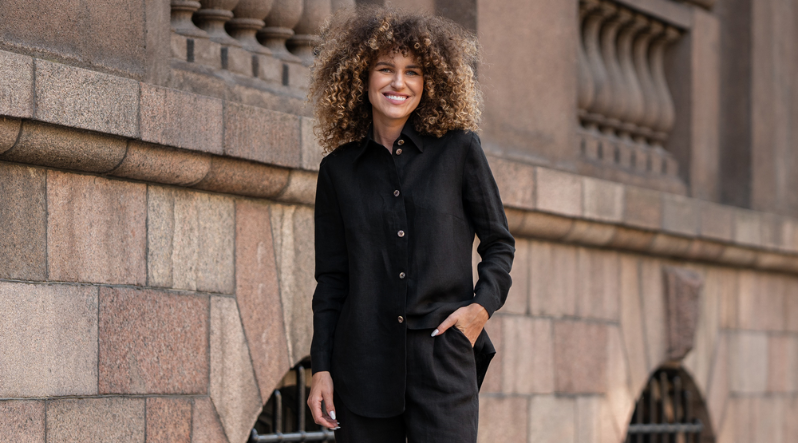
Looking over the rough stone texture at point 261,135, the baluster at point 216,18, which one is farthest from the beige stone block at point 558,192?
the baluster at point 216,18

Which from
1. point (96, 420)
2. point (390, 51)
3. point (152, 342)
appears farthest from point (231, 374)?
point (390, 51)

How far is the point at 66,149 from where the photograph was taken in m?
3.70

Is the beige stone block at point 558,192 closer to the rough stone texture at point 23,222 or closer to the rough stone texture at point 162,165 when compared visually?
the rough stone texture at point 162,165

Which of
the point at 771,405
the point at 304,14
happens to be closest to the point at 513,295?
the point at 304,14

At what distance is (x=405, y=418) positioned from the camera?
310 cm

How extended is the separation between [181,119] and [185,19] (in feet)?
Result: 2.24

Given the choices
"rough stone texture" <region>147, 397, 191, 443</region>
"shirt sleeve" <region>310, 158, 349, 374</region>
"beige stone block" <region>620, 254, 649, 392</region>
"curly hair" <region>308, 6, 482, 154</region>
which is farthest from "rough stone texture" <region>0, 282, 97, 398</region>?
"beige stone block" <region>620, 254, 649, 392</region>

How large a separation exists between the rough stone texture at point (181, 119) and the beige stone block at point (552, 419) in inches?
104

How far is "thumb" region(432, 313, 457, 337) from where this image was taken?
Result: 120 inches

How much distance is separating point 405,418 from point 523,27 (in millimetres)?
3535

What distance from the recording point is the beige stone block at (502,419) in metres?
5.66

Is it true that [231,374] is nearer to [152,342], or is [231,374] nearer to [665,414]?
[152,342]

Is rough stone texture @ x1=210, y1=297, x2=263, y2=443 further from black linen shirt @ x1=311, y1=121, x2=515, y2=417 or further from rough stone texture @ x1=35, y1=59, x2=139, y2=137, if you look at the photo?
black linen shirt @ x1=311, y1=121, x2=515, y2=417

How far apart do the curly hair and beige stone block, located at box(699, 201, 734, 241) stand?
410cm
